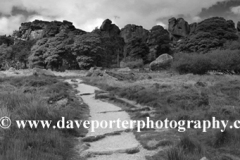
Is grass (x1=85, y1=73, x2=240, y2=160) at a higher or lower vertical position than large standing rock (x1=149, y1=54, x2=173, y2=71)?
lower

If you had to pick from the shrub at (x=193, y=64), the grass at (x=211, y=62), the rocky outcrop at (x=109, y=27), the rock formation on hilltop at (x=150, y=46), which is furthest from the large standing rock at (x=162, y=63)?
the rocky outcrop at (x=109, y=27)

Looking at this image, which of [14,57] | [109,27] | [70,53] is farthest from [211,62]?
[109,27]

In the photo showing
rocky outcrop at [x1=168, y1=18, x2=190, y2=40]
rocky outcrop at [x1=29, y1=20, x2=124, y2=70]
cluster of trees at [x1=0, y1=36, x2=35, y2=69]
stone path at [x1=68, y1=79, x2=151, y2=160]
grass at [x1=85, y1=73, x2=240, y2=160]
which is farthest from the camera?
A: rocky outcrop at [x1=168, y1=18, x2=190, y2=40]

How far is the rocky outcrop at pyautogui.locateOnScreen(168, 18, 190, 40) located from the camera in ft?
265

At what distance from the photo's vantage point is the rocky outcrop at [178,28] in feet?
265

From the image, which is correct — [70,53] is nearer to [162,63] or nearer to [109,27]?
[162,63]

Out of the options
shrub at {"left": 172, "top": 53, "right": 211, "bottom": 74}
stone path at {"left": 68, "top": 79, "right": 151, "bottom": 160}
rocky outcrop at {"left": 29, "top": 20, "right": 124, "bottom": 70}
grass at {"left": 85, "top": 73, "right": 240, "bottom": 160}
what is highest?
rocky outcrop at {"left": 29, "top": 20, "right": 124, "bottom": 70}

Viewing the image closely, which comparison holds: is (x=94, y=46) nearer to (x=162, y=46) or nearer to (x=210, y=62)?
(x=162, y=46)

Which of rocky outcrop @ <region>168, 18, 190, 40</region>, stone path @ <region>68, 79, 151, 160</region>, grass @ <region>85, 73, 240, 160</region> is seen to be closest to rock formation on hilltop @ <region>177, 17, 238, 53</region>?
grass @ <region>85, 73, 240, 160</region>

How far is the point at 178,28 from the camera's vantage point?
81.6 metres

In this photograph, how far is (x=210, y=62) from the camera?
2792 cm

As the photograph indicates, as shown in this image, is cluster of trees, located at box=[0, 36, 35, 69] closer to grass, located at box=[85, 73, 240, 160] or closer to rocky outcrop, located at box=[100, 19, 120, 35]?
rocky outcrop, located at box=[100, 19, 120, 35]

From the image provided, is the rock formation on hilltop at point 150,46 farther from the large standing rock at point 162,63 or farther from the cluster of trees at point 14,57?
the cluster of trees at point 14,57

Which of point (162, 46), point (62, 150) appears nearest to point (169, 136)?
point (62, 150)
